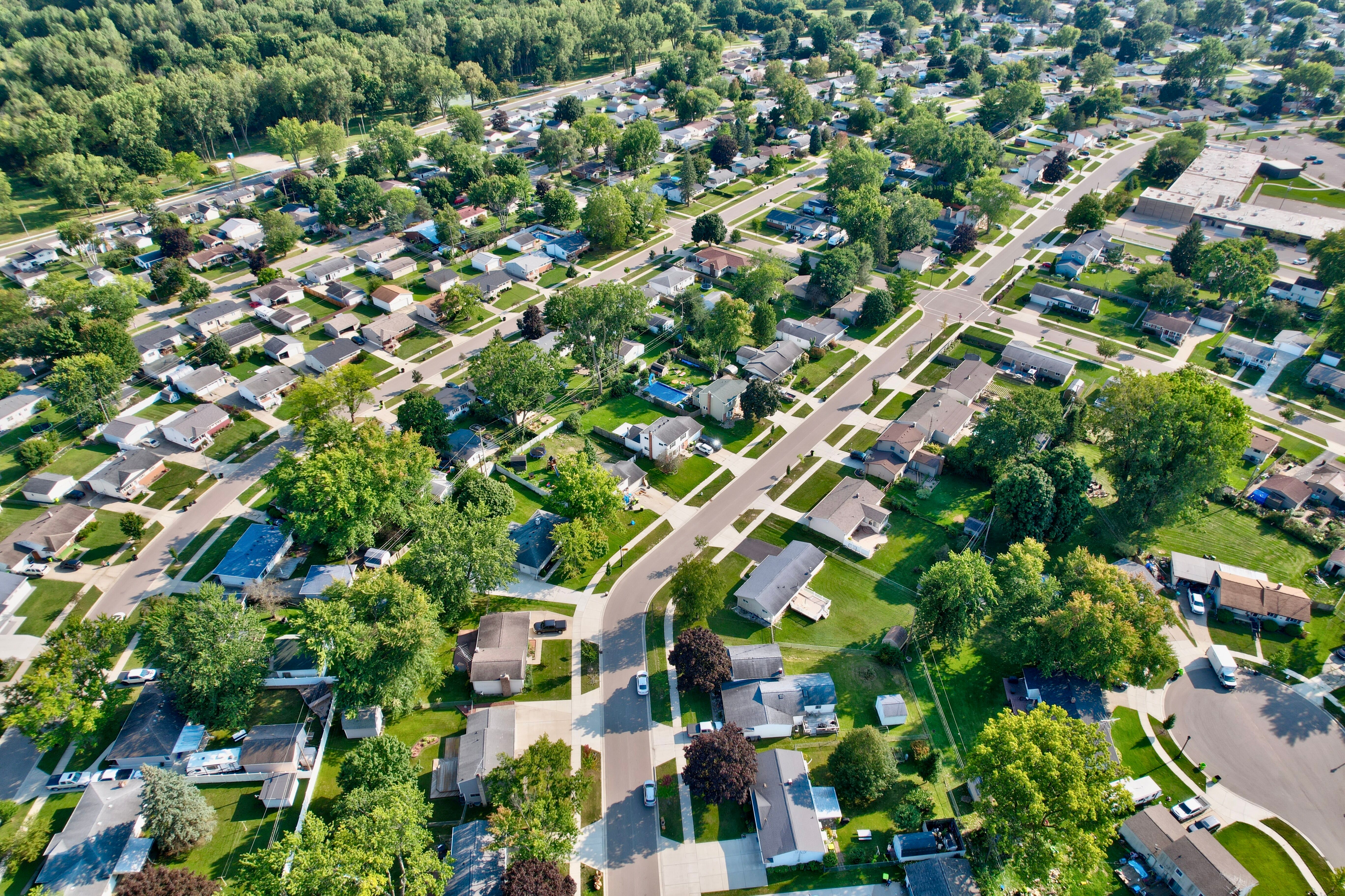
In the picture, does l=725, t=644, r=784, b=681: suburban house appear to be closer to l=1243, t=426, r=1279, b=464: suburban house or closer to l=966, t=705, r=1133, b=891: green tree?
l=966, t=705, r=1133, b=891: green tree

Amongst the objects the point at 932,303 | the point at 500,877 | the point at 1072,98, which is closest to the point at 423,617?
the point at 500,877

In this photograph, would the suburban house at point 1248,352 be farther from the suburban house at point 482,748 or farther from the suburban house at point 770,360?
the suburban house at point 482,748

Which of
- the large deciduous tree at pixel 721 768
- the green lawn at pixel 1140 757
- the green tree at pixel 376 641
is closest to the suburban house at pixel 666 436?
the green tree at pixel 376 641

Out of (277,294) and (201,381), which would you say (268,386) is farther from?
(277,294)

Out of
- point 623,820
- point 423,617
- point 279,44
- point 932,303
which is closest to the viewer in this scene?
point 623,820

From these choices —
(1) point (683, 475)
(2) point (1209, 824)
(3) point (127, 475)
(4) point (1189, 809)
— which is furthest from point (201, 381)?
(2) point (1209, 824)

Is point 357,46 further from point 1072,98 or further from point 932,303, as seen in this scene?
point 1072,98
